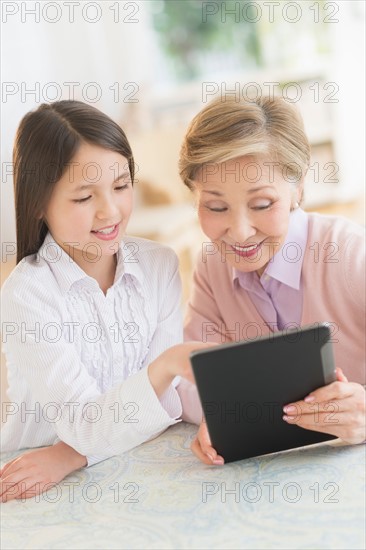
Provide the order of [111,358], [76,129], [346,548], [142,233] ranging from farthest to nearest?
[142,233]
[111,358]
[76,129]
[346,548]

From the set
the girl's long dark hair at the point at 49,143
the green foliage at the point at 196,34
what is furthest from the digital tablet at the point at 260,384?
the green foliage at the point at 196,34

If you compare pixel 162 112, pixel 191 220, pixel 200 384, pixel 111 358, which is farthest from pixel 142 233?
pixel 200 384

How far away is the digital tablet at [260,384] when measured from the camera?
101 cm

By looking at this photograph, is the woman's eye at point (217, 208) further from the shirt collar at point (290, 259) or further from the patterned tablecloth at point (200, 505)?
the patterned tablecloth at point (200, 505)

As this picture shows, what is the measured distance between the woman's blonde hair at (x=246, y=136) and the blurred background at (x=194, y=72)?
1999mm

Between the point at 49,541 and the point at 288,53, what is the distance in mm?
4609

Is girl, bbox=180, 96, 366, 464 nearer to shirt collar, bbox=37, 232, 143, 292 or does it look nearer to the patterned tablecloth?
the patterned tablecloth

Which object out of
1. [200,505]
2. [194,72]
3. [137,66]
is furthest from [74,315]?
[194,72]

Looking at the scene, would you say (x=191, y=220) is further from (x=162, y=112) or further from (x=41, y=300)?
(x=41, y=300)

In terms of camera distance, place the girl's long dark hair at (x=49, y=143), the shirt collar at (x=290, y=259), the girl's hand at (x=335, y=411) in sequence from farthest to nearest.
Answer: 1. the shirt collar at (x=290, y=259)
2. the girl's long dark hair at (x=49, y=143)
3. the girl's hand at (x=335, y=411)

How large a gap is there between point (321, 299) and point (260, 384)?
303mm

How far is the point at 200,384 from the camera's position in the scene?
1035 millimetres

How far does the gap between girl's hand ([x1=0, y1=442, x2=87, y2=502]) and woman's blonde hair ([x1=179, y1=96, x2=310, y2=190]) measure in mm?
512

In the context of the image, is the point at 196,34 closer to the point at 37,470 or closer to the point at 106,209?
the point at 106,209
